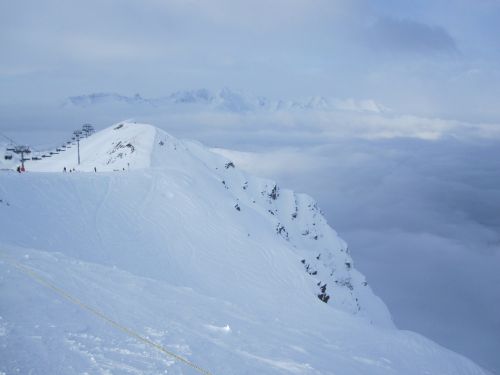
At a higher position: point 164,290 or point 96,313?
point 164,290

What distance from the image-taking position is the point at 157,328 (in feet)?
33.5

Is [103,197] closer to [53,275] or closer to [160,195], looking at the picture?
[160,195]

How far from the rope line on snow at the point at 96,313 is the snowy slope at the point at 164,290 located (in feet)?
0.82

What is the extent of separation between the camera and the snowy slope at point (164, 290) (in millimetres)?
8766

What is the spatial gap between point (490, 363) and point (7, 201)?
597 ft

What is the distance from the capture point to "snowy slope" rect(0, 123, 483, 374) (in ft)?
28.8

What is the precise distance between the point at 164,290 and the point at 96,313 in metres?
3.95

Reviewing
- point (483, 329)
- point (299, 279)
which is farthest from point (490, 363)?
point (299, 279)

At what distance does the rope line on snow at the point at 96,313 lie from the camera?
8.81 metres

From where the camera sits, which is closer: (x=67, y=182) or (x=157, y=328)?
(x=157, y=328)

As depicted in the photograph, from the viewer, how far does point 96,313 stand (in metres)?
10.2

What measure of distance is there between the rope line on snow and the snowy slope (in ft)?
0.82

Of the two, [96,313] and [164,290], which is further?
[164,290]

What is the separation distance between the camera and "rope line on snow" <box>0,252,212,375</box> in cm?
881
